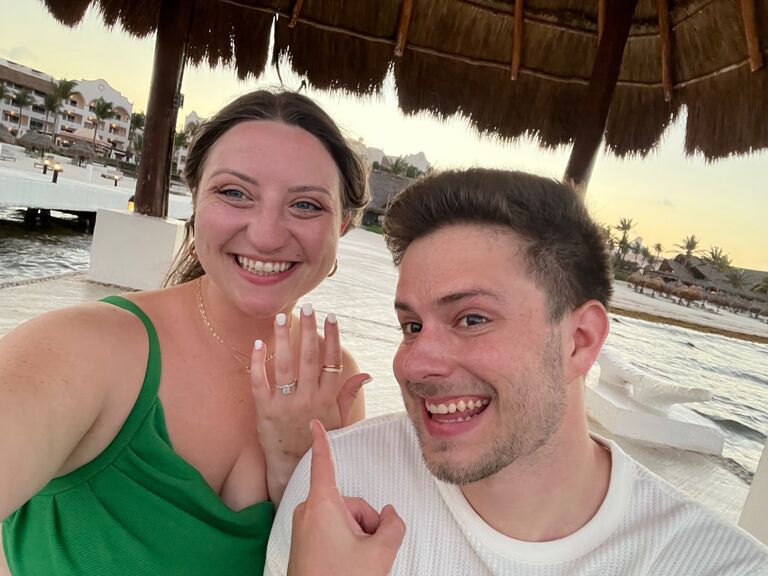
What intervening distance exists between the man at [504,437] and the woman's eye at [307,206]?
255mm

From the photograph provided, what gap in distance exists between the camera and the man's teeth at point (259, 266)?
1.36m

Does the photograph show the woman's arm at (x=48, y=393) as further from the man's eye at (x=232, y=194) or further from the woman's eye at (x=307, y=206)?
the woman's eye at (x=307, y=206)

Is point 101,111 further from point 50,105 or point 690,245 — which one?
point 690,245

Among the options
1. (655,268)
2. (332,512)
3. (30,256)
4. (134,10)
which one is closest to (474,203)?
(332,512)

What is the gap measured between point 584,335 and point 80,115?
68631 mm

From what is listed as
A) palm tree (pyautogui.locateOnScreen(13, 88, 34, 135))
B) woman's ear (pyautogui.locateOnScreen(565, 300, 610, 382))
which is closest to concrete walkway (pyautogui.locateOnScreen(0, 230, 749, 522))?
woman's ear (pyautogui.locateOnScreen(565, 300, 610, 382))

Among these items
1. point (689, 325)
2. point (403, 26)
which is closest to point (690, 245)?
point (689, 325)

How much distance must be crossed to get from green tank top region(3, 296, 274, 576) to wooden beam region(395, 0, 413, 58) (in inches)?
142

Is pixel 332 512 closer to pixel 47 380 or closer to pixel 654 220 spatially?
pixel 47 380

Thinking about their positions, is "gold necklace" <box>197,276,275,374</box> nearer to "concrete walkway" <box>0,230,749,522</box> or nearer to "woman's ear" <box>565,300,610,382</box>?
"woman's ear" <box>565,300,610,382</box>

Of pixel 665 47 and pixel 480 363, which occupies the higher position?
pixel 665 47

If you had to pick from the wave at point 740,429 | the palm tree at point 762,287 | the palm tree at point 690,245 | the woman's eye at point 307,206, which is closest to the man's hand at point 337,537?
the woman's eye at point 307,206

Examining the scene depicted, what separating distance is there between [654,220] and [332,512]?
20.5 meters

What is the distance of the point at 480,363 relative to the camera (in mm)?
1078
